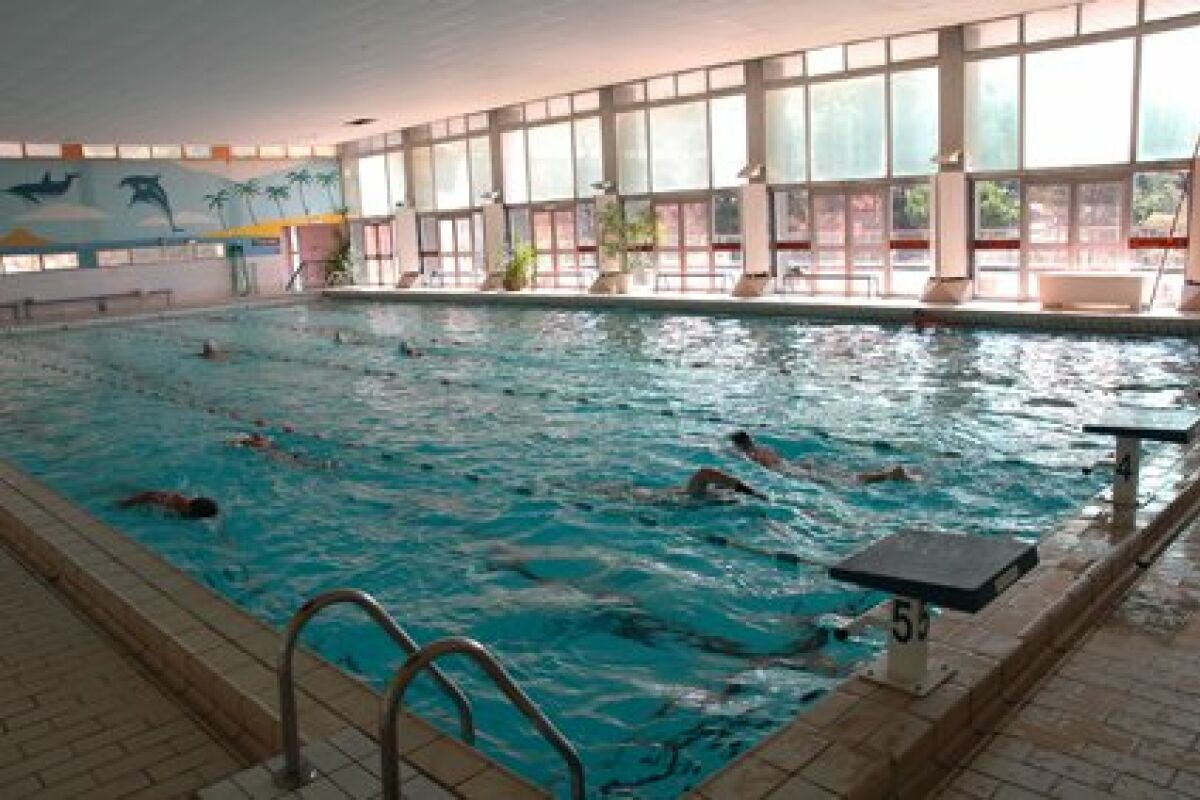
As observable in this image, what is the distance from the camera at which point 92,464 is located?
30.6 feet

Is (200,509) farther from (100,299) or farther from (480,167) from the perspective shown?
(100,299)

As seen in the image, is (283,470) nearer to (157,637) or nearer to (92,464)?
(92,464)

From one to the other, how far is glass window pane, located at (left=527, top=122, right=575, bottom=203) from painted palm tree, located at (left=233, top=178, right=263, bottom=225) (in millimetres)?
8999

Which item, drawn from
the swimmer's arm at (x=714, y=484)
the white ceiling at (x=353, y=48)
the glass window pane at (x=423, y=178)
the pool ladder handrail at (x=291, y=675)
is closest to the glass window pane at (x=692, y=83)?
the white ceiling at (x=353, y=48)

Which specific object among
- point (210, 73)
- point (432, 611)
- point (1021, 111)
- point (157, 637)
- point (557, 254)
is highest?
point (210, 73)

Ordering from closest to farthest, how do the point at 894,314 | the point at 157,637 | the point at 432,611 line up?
the point at 157,637 < the point at 432,611 < the point at 894,314

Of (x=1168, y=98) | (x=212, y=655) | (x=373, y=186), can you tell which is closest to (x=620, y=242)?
(x=1168, y=98)

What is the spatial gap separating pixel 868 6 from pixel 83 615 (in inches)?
462

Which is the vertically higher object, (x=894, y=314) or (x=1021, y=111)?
(x=1021, y=111)

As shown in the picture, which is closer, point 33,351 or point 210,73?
point 210,73

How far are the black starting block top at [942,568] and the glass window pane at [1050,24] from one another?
532 inches

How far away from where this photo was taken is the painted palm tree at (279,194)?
28.5 meters

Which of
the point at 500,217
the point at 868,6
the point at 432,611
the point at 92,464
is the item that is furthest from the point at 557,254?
the point at 432,611

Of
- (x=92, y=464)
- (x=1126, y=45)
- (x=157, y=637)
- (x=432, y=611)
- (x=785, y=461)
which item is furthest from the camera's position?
(x=1126, y=45)
